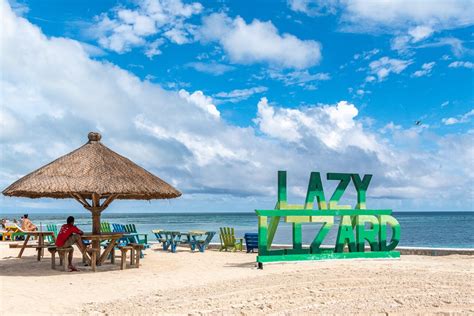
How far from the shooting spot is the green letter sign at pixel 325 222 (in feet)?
39.9

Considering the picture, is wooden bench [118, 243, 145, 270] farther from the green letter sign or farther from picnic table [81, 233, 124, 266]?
the green letter sign

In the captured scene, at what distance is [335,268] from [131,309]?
5.57 metres

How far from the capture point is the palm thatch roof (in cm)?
1131

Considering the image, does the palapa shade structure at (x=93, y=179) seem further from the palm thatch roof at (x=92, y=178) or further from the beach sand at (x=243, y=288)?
the beach sand at (x=243, y=288)

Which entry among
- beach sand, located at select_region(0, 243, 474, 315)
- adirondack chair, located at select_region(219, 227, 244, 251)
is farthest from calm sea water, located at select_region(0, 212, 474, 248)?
beach sand, located at select_region(0, 243, 474, 315)

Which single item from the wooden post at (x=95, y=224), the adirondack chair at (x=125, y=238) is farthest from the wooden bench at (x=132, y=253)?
the adirondack chair at (x=125, y=238)

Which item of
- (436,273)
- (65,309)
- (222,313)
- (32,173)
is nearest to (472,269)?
(436,273)

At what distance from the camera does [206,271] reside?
1143 centimetres

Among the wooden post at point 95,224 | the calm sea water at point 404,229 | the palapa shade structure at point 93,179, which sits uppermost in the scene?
the palapa shade structure at point 93,179

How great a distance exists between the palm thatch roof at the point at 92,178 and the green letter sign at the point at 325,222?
2.83m

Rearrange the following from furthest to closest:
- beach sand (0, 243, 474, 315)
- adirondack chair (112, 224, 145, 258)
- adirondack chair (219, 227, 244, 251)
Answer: adirondack chair (219, 227, 244, 251), adirondack chair (112, 224, 145, 258), beach sand (0, 243, 474, 315)

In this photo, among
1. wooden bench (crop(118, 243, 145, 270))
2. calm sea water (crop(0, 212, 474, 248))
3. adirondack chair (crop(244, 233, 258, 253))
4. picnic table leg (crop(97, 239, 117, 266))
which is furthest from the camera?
calm sea water (crop(0, 212, 474, 248))

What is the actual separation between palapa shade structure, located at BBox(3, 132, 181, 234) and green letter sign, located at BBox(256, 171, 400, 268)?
2.83 metres

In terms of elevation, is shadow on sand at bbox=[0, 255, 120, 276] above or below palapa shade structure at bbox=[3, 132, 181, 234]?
below
